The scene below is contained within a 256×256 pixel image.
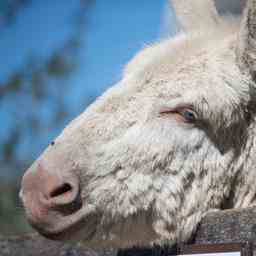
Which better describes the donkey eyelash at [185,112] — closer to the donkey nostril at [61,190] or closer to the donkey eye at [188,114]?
the donkey eye at [188,114]

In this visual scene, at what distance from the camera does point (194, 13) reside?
366cm

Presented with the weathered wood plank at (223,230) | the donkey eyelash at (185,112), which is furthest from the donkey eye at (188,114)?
the weathered wood plank at (223,230)

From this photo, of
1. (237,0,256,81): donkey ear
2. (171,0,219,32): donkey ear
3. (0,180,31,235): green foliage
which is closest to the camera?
(237,0,256,81): donkey ear

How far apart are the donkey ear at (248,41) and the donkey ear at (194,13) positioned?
2.34 ft

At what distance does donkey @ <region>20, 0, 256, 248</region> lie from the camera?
2539 mm

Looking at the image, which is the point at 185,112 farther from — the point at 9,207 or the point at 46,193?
the point at 9,207

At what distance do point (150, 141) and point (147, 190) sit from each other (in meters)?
0.22

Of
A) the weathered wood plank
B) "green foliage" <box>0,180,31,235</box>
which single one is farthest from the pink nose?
"green foliage" <box>0,180,31,235</box>

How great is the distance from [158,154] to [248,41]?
68 centimetres

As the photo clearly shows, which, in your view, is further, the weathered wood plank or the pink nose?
the pink nose

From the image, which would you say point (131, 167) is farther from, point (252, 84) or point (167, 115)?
point (252, 84)

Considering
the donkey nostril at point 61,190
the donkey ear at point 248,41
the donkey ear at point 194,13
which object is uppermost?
the donkey ear at point 194,13

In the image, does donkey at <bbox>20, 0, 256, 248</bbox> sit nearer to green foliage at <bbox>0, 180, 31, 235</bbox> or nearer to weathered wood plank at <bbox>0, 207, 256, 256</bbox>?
weathered wood plank at <bbox>0, 207, 256, 256</bbox>

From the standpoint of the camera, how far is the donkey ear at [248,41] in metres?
2.73
